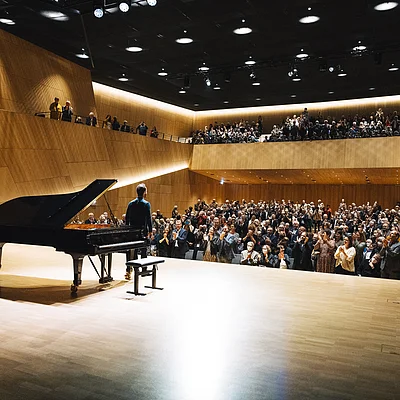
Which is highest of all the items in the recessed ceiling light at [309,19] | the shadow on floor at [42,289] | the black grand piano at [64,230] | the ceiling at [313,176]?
the recessed ceiling light at [309,19]

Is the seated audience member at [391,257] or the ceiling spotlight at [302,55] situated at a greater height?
the ceiling spotlight at [302,55]

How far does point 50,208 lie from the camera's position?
5.08 metres

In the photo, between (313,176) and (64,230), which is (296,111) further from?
(64,230)

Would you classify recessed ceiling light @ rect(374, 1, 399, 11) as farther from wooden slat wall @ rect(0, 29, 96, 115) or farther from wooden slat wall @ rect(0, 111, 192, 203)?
wooden slat wall @ rect(0, 29, 96, 115)

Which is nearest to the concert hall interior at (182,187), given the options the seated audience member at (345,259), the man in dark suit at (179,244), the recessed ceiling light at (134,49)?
the recessed ceiling light at (134,49)

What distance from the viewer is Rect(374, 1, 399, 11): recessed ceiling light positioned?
27.8 feet

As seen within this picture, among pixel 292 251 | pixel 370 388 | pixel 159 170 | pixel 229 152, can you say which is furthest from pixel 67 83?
pixel 370 388

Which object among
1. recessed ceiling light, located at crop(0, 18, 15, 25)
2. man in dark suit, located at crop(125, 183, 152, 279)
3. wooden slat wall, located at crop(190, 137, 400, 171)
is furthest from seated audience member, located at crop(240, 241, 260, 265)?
wooden slat wall, located at crop(190, 137, 400, 171)

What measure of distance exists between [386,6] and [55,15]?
6.59 meters

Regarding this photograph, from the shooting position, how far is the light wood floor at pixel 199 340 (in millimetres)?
2635

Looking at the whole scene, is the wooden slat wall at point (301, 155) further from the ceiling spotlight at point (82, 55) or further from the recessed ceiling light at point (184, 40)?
the ceiling spotlight at point (82, 55)

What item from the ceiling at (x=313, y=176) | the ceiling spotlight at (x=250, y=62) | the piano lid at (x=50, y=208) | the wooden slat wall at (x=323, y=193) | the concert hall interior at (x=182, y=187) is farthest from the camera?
the wooden slat wall at (x=323, y=193)

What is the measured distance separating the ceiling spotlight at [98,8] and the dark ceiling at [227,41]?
0.18 metres

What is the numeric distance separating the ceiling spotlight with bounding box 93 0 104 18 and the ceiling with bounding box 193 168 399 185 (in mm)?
9446
